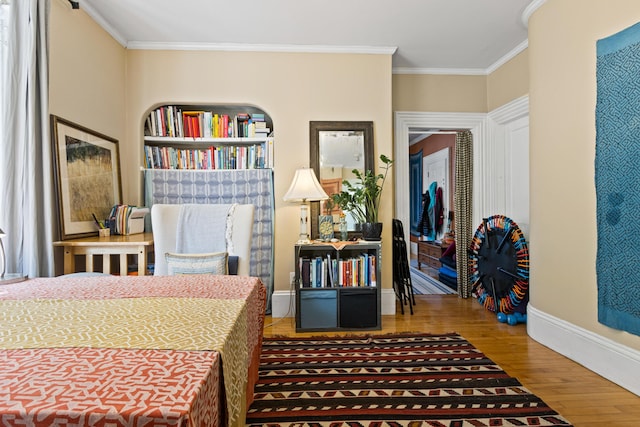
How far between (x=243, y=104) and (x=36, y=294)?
2681 millimetres

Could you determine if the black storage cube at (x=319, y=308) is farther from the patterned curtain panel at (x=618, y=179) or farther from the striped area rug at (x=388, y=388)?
the patterned curtain panel at (x=618, y=179)

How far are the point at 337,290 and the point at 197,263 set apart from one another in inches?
53.2

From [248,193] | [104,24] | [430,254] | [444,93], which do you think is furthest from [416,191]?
[104,24]

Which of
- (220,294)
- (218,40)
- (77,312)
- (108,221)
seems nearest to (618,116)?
(220,294)

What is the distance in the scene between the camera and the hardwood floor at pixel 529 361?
1.80 meters

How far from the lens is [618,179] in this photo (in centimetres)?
201

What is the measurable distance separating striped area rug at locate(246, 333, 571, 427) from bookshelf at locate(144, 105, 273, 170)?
1831mm

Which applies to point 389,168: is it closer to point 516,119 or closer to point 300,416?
point 516,119

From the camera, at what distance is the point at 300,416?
1742 millimetres

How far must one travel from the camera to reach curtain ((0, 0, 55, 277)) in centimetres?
202

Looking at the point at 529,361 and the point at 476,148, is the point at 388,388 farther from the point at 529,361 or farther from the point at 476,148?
the point at 476,148

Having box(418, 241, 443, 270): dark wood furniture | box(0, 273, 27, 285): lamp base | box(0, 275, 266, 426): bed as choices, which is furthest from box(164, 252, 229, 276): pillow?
box(418, 241, 443, 270): dark wood furniture

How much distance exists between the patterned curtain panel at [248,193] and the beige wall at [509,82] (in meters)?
2.59

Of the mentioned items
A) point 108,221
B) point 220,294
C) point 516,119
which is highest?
point 516,119
